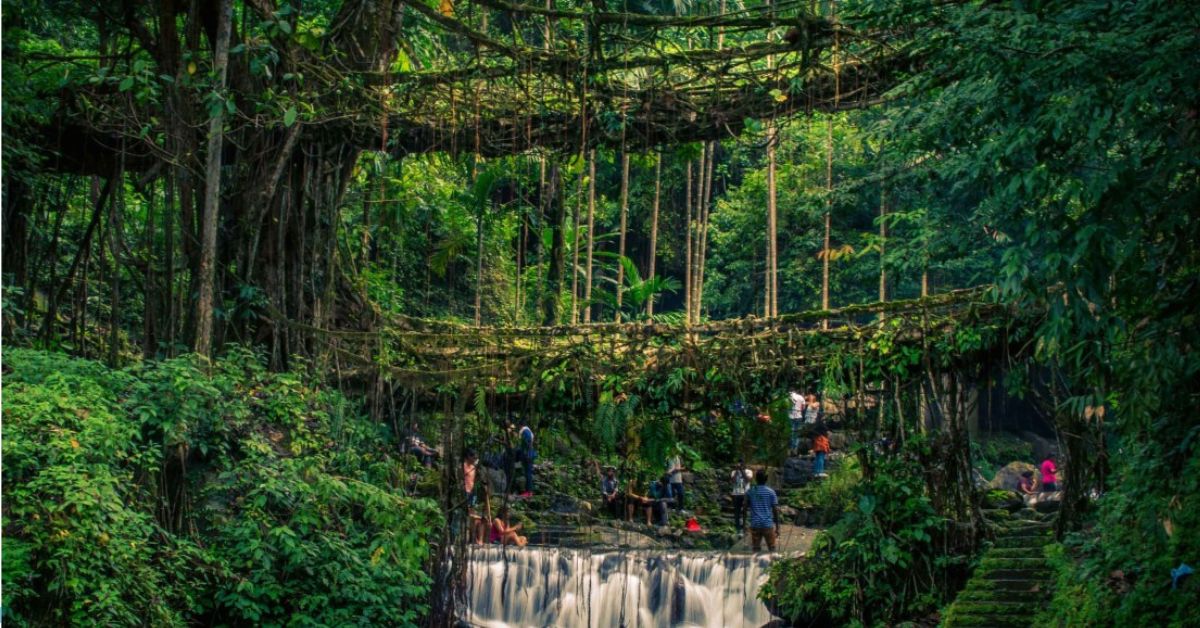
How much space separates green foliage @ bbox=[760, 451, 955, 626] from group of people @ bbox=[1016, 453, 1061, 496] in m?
8.96

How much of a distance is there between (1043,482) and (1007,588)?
1132 centimetres

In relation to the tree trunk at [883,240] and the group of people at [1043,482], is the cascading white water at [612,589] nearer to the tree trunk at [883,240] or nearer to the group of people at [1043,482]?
the tree trunk at [883,240]

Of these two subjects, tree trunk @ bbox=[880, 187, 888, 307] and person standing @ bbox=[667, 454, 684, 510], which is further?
person standing @ bbox=[667, 454, 684, 510]

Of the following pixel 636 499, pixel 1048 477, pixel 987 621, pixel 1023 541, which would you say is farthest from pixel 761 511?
pixel 1048 477

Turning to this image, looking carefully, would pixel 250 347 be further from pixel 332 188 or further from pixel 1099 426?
pixel 1099 426

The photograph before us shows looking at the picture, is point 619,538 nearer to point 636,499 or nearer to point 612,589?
point 636,499

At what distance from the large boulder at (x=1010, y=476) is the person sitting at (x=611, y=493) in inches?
286

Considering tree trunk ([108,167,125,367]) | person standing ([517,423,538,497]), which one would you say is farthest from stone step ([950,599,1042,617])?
person standing ([517,423,538,497])

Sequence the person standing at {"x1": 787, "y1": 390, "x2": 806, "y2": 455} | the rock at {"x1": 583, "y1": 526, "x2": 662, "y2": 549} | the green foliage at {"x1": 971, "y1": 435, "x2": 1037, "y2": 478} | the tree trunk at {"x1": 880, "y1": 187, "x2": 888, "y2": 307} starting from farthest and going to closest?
1. the green foliage at {"x1": 971, "y1": 435, "x2": 1037, "y2": 478}
2. the person standing at {"x1": 787, "y1": 390, "x2": 806, "y2": 455}
3. the rock at {"x1": 583, "y1": 526, "x2": 662, "y2": 549}
4. the tree trunk at {"x1": 880, "y1": 187, "x2": 888, "y2": 307}

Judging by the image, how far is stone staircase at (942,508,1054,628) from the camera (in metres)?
10.4

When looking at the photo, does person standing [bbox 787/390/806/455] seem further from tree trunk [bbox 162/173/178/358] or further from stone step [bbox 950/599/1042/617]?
tree trunk [bbox 162/173/178/358]

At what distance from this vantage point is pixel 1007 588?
10812mm

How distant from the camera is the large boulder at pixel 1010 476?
23438 mm

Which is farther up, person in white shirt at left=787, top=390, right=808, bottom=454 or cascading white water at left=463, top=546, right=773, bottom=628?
person in white shirt at left=787, top=390, right=808, bottom=454
